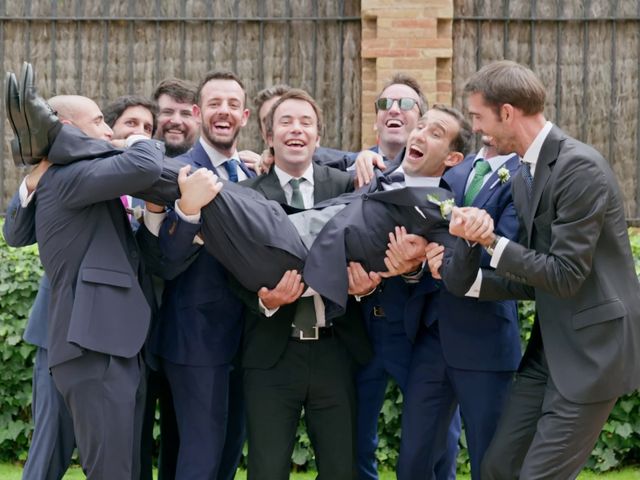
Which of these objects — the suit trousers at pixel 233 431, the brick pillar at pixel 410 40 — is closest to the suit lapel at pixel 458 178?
the suit trousers at pixel 233 431

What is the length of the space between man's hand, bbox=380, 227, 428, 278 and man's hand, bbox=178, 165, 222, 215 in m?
0.90

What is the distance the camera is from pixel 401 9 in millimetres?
10383

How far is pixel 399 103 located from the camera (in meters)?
6.70

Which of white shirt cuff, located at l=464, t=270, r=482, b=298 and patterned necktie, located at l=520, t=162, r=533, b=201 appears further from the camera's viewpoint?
white shirt cuff, located at l=464, t=270, r=482, b=298

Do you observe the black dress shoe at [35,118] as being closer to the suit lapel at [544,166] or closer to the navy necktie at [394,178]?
the navy necktie at [394,178]

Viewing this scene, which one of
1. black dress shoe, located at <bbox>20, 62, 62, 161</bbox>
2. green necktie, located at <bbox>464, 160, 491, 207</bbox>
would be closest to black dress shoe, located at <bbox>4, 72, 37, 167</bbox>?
black dress shoe, located at <bbox>20, 62, 62, 161</bbox>

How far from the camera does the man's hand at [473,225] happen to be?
4875mm

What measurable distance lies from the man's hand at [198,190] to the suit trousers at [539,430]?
167 centimetres

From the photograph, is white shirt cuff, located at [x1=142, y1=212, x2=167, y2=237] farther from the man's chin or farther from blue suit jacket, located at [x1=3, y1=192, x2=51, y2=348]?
the man's chin

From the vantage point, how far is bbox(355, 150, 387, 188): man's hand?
19.4 feet

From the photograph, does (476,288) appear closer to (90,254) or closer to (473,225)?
(473,225)

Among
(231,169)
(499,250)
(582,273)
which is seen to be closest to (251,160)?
(231,169)

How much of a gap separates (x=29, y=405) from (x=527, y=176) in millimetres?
3993

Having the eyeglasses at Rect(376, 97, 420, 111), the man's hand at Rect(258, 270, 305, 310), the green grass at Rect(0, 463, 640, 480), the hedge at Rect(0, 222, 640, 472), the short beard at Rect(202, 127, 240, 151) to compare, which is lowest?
the green grass at Rect(0, 463, 640, 480)
